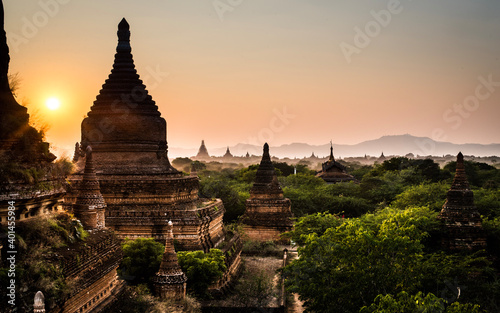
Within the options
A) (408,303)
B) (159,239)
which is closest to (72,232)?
(408,303)

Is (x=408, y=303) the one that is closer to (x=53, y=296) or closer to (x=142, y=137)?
(x=53, y=296)

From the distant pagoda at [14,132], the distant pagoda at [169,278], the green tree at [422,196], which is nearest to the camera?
the distant pagoda at [14,132]

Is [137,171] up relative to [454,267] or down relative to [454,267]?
up

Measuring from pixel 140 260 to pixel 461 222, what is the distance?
608 inches

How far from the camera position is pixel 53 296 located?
9.95 m

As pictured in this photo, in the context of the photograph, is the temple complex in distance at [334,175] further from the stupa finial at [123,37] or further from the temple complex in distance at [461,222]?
the stupa finial at [123,37]

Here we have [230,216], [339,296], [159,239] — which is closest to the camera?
[339,296]

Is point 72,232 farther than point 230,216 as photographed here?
No

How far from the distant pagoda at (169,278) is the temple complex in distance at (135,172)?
472cm

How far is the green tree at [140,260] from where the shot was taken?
18.3m

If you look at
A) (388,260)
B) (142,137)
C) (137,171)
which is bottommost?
(388,260)

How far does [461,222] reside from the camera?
2627cm

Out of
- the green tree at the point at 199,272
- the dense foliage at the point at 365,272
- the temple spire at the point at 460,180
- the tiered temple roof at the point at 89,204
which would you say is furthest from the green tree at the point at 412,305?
the temple spire at the point at 460,180

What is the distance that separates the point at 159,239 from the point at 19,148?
11416mm
